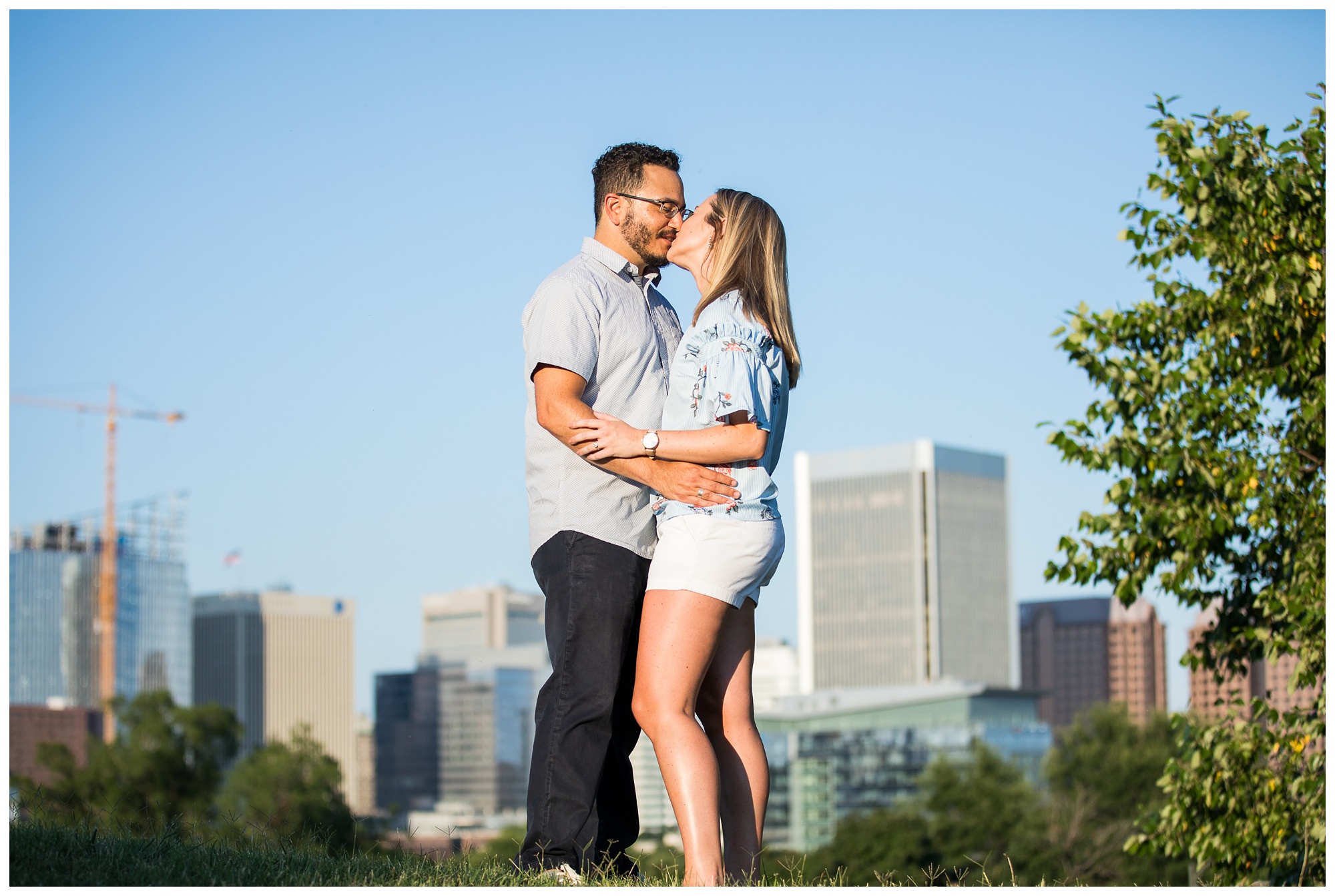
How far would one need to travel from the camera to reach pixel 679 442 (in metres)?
5.94

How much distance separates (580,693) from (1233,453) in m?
6.37

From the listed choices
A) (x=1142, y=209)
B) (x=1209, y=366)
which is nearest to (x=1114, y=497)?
(x=1209, y=366)

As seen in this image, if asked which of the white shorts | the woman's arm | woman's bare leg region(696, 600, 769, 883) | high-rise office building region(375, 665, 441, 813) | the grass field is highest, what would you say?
the woman's arm

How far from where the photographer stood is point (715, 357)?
19.5 feet

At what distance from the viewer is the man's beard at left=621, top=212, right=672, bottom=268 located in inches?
256

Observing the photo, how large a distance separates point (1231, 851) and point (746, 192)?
6.77 meters

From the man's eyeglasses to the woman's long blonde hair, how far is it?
13.7 inches

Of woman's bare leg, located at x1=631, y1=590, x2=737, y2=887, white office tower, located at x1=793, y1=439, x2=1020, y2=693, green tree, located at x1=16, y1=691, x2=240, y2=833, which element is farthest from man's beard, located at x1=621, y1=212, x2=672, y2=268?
white office tower, located at x1=793, y1=439, x2=1020, y2=693

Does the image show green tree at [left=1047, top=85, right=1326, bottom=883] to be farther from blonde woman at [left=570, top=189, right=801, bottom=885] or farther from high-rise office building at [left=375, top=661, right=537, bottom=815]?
high-rise office building at [left=375, top=661, right=537, bottom=815]

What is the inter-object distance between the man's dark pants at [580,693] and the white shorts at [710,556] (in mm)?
265

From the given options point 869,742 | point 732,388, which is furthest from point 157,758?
point 869,742

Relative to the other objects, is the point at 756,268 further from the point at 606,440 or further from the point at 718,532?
the point at 718,532

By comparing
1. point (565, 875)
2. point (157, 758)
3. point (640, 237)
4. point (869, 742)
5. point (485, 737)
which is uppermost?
point (640, 237)

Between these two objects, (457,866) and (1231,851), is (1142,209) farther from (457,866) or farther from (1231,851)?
(457,866)
